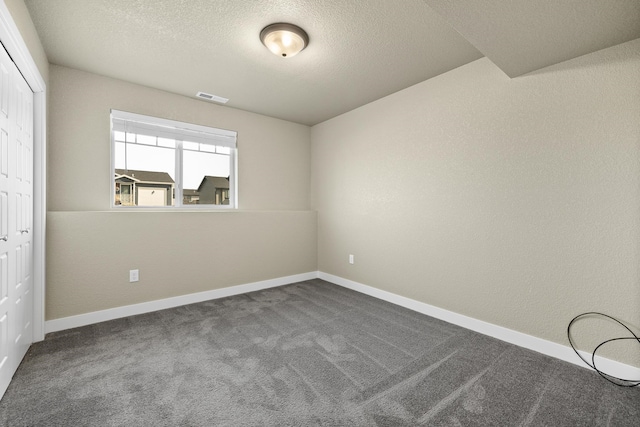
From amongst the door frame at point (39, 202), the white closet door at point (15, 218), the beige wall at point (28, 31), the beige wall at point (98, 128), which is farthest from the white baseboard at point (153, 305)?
the beige wall at point (28, 31)

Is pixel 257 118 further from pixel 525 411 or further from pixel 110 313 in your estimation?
pixel 525 411

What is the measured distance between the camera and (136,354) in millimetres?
Answer: 2148

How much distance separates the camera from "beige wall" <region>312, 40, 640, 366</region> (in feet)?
6.31

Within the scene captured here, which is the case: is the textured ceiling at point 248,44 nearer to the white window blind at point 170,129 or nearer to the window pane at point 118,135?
the white window blind at point 170,129

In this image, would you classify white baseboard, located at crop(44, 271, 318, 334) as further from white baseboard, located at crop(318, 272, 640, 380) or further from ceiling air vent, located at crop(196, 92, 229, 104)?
ceiling air vent, located at crop(196, 92, 229, 104)

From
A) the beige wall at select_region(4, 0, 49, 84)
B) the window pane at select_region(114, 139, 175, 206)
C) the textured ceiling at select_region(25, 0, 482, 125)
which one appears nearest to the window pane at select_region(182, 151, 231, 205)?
the window pane at select_region(114, 139, 175, 206)

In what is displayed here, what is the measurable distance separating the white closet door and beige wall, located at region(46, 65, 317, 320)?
421mm

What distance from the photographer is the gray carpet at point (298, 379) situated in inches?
59.7

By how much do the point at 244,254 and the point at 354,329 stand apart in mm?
1829

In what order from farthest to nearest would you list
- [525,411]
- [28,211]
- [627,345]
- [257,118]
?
[257,118], [28,211], [627,345], [525,411]

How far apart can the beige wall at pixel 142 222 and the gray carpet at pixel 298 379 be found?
48 cm

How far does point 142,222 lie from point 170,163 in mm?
824

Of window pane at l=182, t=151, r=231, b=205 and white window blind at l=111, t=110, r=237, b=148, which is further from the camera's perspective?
window pane at l=182, t=151, r=231, b=205

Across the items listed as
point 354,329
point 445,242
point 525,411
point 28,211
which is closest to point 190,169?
point 28,211
